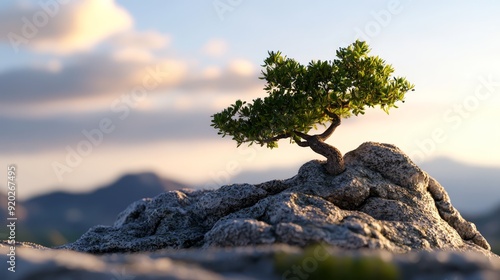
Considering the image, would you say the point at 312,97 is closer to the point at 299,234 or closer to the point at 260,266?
the point at 299,234

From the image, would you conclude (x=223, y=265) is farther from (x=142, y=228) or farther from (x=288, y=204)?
A: (x=142, y=228)

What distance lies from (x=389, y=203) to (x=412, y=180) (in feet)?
6.82

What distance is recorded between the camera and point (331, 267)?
33.3 feet

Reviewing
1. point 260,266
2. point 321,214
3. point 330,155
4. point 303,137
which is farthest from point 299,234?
point 303,137

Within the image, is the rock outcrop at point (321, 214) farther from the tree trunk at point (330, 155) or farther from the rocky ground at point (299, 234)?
the tree trunk at point (330, 155)

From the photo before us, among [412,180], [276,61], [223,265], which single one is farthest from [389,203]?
[223,265]

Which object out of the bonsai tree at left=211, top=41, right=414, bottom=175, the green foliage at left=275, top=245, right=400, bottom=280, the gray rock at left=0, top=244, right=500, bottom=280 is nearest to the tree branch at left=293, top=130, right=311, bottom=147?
the bonsai tree at left=211, top=41, right=414, bottom=175

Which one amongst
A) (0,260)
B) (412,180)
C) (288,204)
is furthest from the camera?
(412,180)

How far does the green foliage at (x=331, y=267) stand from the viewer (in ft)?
32.3

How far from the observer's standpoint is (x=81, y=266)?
966 centimetres

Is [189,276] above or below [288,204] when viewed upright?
below

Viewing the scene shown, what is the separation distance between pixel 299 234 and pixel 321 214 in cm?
234

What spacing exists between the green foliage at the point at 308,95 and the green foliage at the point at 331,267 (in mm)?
9730

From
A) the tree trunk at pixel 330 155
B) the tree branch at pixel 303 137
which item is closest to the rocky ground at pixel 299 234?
the tree trunk at pixel 330 155
